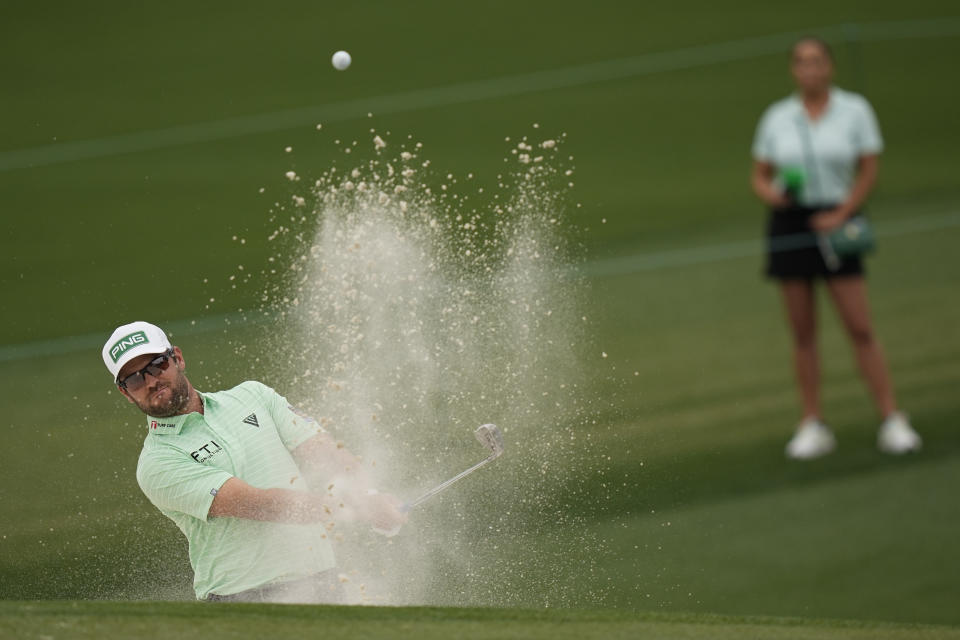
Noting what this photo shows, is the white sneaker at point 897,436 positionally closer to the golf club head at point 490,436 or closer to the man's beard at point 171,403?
the golf club head at point 490,436

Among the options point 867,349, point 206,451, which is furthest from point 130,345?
point 867,349

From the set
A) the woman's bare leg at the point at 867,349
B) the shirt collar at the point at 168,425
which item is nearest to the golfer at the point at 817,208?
the woman's bare leg at the point at 867,349

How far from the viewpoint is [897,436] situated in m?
8.36

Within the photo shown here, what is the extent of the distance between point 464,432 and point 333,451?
143 cm

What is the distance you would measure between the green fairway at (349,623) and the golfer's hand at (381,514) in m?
0.50

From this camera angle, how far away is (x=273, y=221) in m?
14.0

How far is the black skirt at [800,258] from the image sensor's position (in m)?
8.40

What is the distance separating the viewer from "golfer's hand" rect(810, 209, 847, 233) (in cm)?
847

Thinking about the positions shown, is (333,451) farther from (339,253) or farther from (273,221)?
(273,221)

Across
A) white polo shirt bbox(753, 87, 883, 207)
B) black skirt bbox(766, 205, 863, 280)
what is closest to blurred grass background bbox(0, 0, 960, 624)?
black skirt bbox(766, 205, 863, 280)

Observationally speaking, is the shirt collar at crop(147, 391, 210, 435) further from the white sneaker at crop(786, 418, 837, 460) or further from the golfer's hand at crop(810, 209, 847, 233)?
the golfer's hand at crop(810, 209, 847, 233)

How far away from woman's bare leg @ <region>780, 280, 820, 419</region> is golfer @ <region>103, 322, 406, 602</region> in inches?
146

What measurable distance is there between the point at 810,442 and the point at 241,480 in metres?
4.38

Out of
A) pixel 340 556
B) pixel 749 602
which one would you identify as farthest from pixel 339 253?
pixel 749 602
